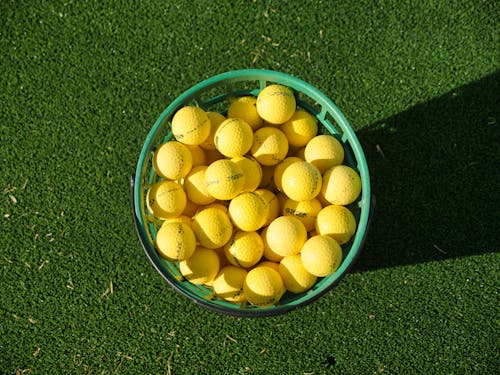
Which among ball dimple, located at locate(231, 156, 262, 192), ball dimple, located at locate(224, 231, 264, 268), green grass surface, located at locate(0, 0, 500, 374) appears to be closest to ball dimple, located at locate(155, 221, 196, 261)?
ball dimple, located at locate(224, 231, 264, 268)

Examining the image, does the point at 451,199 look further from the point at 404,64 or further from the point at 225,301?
the point at 225,301

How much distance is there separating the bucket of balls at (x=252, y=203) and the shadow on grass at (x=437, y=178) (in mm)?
540

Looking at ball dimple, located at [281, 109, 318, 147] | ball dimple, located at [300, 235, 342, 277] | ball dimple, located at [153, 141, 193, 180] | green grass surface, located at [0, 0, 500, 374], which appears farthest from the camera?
green grass surface, located at [0, 0, 500, 374]

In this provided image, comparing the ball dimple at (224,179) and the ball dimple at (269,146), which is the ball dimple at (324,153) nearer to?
the ball dimple at (269,146)

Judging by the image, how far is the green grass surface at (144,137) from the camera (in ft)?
6.86

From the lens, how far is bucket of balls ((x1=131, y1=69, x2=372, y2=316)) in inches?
60.1

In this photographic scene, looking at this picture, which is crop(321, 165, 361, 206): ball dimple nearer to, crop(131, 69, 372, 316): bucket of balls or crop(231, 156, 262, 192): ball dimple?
crop(131, 69, 372, 316): bucket of balls

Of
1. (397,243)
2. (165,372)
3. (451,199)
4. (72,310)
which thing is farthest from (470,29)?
(72,310)

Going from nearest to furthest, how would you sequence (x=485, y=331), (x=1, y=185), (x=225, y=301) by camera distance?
(x=225, y=301), (x=485, y=331), (x=1, y=185)

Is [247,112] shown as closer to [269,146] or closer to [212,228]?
[269,146]

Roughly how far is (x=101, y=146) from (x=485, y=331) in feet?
6.82

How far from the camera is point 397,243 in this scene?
2104 millimetres

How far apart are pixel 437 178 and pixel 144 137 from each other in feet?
4.80

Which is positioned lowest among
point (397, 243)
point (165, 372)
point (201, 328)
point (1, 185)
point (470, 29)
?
point (165, 372)
